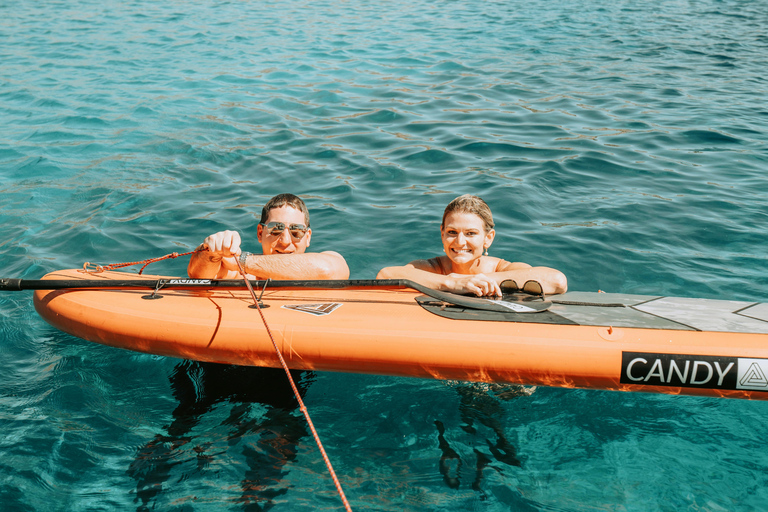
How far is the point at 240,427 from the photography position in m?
3.04

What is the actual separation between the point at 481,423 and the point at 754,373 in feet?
4.03

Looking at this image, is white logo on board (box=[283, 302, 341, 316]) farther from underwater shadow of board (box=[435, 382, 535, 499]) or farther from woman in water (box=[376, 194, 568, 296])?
underwater shadow of board (box=[435, 382, 535, 499])

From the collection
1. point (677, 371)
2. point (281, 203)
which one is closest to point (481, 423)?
point (677, 371)

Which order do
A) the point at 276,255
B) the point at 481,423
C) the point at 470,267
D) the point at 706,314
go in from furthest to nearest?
the point at 470,267 < the point at 276,255 < the point at 481,423 < the point at 706,314

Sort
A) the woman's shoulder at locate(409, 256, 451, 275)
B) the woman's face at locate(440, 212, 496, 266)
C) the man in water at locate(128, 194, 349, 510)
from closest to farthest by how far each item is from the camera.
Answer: the man in water at locate(128, 194, 349, 510) < the woman's face at locate(440, 212, 496, 266) < the woman's shoulder at locate(409, 256, 451, 275)

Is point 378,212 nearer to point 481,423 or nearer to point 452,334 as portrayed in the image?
point 481,423

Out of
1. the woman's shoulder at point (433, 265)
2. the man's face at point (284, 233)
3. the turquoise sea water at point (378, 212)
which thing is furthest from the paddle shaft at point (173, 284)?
the woman's shoulder at point (433, 265)

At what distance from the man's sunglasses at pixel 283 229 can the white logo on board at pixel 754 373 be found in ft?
7.71

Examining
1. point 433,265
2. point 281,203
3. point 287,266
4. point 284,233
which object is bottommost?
point 433,265

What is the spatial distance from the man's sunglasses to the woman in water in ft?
1.77

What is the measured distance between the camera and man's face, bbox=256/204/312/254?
12.1 ft

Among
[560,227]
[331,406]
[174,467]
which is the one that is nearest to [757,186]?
[560,227]

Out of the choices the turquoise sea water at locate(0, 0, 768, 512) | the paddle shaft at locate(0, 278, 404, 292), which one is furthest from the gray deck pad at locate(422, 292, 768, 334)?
the turquoise sea water at locate(0, 0, 768, 512)

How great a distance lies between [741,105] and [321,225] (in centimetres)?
676
